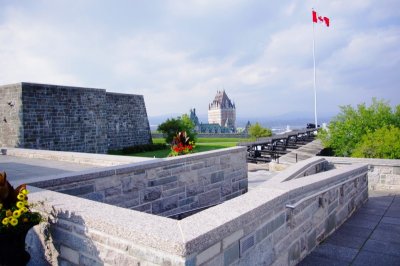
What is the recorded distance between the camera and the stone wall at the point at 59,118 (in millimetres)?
16672

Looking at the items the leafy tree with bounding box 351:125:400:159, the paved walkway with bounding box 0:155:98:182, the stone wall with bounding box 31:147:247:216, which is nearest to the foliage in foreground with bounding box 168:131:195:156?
the stone wall with bounding box 31:147:247:216

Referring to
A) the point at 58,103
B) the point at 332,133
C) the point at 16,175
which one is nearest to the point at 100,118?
the point at 58,103

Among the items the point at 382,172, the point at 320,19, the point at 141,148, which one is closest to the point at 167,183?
the point at 382,172

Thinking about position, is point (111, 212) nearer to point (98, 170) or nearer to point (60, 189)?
point (60, 189)

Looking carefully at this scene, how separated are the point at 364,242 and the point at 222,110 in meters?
110

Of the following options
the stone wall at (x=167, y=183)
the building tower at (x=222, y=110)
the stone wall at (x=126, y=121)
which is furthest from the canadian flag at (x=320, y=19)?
the building tower at (x=222, y=110)

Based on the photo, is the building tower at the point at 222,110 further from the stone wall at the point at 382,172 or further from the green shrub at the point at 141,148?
the stone wall at the point at 382,172

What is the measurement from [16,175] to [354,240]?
7826 mm

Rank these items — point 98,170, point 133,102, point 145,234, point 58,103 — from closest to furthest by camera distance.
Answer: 1. point 145,234
2. point 98,170
3. point 58,103
4. point 133,102

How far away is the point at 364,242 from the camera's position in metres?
4.45

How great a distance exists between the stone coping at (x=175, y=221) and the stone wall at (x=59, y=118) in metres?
15.0

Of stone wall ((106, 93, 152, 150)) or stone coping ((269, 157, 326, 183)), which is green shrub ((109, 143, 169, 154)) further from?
stone coping ((269, 157, 326, 183))

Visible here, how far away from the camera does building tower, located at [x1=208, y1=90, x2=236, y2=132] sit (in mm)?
113188

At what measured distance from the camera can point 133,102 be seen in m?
25.6
